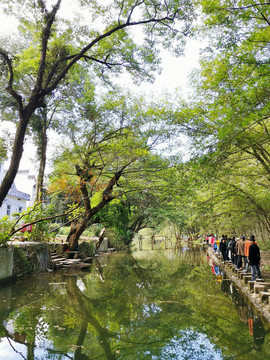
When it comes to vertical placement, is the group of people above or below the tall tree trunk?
below

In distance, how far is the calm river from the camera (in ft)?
18.3

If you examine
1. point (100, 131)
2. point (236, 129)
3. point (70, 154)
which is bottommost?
point (236, 129)

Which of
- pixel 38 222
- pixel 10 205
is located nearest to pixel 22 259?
pixel 38 222

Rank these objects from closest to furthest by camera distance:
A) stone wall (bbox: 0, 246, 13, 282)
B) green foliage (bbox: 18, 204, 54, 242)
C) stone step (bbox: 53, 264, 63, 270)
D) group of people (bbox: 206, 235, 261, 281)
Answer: group of people (bbox: 206, 235, 261, 281) → stone wall (bbox: 0, 246, 13, 282) → green foliage (bbox: 18, 204, 54, 242) → stone step (bbox: 53, 264, 63, 270)

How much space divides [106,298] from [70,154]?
8.14 metres

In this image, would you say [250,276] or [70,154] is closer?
[250,276]

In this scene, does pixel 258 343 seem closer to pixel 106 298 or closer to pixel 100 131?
pixel 106 298

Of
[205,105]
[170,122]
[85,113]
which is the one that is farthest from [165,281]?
[85,113]

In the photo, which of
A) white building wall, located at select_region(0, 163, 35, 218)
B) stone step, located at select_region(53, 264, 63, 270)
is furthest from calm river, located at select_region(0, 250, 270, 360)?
white building wall, located at select_region(0, 163, 35, 218)

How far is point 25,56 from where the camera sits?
12844 millimetres

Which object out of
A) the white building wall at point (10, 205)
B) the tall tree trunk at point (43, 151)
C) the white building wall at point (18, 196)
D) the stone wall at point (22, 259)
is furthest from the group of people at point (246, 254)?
the white building wall at point (10, 205)

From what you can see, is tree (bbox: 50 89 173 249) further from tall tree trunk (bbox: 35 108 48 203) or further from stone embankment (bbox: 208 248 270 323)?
stone embankment (bbox: 208 248 270 323)

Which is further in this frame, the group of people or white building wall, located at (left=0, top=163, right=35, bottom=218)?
white building wall, located at (left=0, top=163, right=35, bottom=218)

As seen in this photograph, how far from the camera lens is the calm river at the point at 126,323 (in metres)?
5.57
